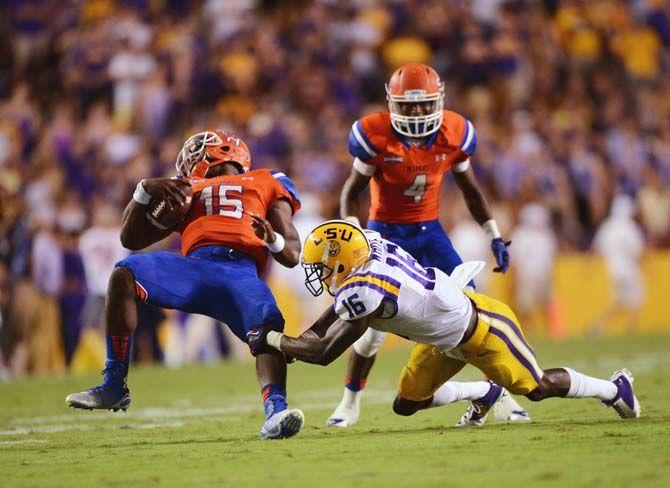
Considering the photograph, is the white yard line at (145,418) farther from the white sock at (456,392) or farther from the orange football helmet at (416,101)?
the orange football helmet at (416,101)

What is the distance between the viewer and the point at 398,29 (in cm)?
1691

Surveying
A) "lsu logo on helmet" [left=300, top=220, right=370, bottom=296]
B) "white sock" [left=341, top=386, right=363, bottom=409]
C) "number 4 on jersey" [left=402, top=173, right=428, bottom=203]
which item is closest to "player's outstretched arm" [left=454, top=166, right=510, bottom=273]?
"number 4 on jersey" [left=402, top=173, right=428, bottom=203]

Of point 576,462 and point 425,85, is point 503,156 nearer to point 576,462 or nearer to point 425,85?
point 425,85

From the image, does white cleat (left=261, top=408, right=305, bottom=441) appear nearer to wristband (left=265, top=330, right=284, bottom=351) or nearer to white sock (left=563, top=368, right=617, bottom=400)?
wristband (left=265, top=330, right=284, bottom=351)

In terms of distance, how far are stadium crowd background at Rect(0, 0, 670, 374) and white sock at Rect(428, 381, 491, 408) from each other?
6.70 m

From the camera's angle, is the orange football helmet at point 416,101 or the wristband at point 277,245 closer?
the wristband at point 277,245

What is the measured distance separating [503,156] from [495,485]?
11.4m

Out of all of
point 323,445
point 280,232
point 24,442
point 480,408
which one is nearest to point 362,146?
point 280,232

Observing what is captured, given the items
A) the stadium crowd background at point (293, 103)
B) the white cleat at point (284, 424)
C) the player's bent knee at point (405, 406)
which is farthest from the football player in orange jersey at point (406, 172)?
the stadium crowd background at point (293, 103)

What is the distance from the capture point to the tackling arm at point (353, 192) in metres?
7.52

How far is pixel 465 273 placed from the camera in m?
6.50

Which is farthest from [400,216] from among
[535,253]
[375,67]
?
[375,67]

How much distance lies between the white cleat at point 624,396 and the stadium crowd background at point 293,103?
7.29 meters

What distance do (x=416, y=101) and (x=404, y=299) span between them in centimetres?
171
